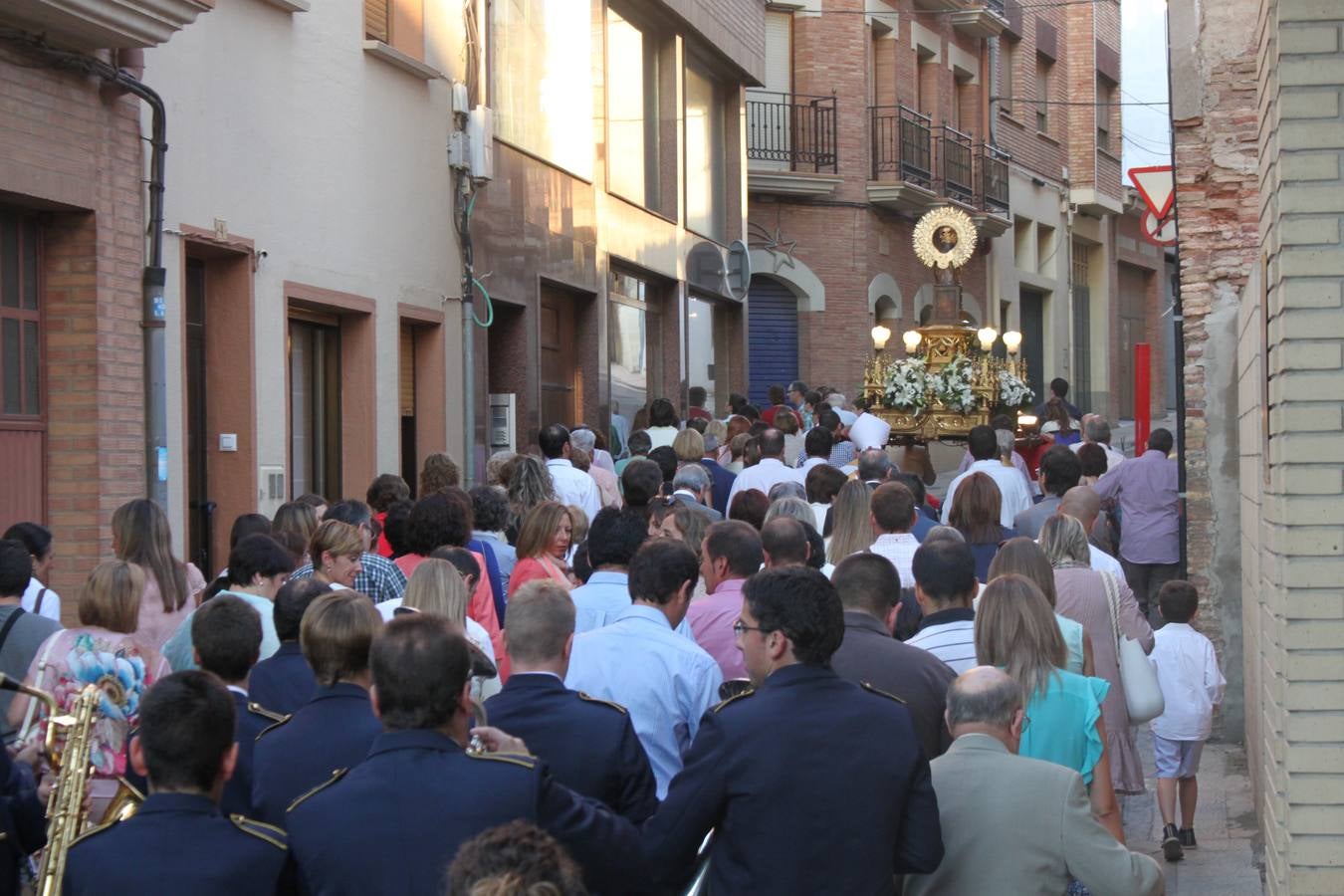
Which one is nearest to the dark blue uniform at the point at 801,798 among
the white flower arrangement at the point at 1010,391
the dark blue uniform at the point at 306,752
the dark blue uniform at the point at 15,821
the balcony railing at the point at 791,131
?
the dark blue uniform at the point at 306,752

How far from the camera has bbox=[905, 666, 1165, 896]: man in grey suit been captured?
4.46 metres

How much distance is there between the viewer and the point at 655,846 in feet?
14.4

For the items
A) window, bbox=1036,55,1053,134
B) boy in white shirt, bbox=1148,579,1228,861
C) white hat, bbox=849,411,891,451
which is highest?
window, bbox=1036,55,1053,134

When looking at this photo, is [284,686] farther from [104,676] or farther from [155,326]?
[155,326]

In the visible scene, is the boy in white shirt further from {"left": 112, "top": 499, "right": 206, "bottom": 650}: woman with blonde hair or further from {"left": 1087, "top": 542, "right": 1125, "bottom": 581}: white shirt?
{"left": 112, "top": 499, "right": 206, "bottom": 650}: woman with blonde hair

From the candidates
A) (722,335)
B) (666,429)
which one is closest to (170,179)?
(666,429)

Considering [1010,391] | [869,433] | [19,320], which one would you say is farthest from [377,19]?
[1010,391]

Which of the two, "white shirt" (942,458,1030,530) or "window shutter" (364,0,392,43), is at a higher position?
"window shutter" (364,0,392,43)

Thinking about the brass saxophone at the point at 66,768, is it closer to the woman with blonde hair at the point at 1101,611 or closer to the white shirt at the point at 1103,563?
the woman with blonde hair at the point at 1101,611

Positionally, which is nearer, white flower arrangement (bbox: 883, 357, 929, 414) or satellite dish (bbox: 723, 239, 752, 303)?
white flower arrangement (bbox: 883, 357, 929, 414)

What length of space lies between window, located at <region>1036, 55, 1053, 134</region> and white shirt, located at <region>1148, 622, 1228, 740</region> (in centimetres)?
2972

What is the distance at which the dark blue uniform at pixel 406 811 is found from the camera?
3.83 m

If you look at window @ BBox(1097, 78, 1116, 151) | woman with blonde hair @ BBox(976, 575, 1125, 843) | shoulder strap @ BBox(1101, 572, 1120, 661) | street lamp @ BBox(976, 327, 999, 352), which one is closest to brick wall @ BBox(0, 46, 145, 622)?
shoulder strap @ BBox(1101, 572, 1120, 661)

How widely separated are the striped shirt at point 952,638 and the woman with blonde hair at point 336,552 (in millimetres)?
2391
